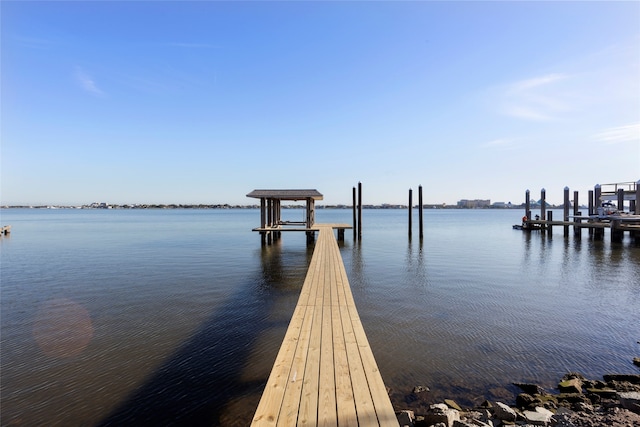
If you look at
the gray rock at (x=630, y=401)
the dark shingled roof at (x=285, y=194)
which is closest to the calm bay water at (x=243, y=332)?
the gray rock at (x=630, y=401)

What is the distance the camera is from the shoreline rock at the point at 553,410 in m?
4.49

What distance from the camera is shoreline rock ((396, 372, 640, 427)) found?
4488mm

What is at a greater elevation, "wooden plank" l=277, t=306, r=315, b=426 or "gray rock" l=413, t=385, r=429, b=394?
"wooden plank" l=277, t=306, r=315, b=426

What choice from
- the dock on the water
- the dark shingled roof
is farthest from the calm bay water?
the dock on the water

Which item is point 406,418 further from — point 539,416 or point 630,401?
point 630,401

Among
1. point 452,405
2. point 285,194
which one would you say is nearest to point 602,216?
point 285,194

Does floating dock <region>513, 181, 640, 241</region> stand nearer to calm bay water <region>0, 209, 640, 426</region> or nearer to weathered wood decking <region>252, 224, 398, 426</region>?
calm bay water <region>0, 209, 640, 426</region>

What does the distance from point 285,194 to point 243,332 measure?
602 inches

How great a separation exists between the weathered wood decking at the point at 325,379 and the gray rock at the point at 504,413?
6.89 feet

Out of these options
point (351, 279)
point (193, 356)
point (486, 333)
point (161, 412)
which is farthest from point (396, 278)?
point (161, 412)

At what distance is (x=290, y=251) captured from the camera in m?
22.6

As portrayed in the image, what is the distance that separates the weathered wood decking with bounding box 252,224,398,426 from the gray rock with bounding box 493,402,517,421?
210 centimetres

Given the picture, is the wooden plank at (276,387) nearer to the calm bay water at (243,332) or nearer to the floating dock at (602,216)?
the calm bay water at (243,332)

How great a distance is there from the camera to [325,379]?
380 cm
